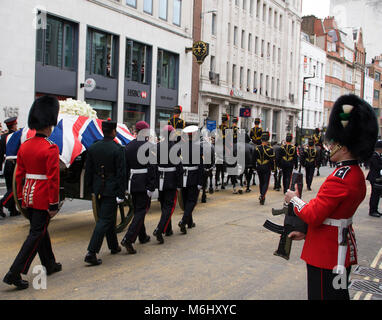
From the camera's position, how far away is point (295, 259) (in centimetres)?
671

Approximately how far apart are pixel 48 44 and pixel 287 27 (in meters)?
35.7

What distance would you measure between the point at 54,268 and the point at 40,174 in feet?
4.38

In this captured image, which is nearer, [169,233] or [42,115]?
[42,115]

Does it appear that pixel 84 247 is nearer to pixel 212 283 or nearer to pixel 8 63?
pixel 212 283

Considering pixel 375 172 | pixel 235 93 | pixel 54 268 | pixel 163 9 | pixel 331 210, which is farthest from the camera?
pixel 235 93

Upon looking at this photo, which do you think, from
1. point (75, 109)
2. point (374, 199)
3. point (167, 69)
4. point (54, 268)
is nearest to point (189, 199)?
point (75, 109)

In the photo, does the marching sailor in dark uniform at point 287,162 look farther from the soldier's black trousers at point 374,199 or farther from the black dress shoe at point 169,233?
the black dress shoe at point 169,233

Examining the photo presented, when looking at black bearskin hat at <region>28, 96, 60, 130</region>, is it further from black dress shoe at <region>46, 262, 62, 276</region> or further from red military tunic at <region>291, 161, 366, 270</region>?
red military tunic at <region>291, 161, 366, 270</region>

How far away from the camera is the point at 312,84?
57.1 metres

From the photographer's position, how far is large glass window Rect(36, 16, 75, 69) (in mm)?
20547

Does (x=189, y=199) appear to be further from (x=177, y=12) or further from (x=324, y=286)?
(x=177, y=12)

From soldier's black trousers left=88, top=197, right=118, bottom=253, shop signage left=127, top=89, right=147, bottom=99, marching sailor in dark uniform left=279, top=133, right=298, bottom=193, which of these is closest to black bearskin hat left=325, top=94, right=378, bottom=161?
soldier's black trousers left=88, top=197, right=118, bottom=253

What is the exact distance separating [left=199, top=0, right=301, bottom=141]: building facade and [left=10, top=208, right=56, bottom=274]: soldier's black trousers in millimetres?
24800

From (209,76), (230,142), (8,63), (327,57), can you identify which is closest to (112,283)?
(230,142)
